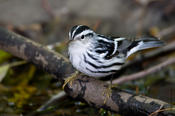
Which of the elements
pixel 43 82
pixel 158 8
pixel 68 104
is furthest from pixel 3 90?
pixel 158 8

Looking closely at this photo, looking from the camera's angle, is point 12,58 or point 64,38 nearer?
point 12,58

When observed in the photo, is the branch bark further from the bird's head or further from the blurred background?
the blurred background

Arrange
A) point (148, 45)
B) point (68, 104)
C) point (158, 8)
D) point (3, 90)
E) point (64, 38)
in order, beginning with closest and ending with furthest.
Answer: point (148, 45) → point (68, 104) → point (3, 90) → point (64, 38) → point (158, 8)

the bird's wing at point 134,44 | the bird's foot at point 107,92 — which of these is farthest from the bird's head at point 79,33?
the bird's foot at point 107,92

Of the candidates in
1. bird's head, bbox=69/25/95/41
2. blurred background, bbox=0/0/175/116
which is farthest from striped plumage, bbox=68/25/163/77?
blurred background, bbox=0/0/175/116

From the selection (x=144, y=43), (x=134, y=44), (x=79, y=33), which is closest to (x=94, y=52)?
(x=79, y=33)

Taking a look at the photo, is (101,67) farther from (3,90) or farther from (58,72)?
(3,90)

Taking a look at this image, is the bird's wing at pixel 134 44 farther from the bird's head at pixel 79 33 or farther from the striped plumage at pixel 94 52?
the bird's head at pixel 79 33

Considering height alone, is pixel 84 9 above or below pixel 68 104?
above
